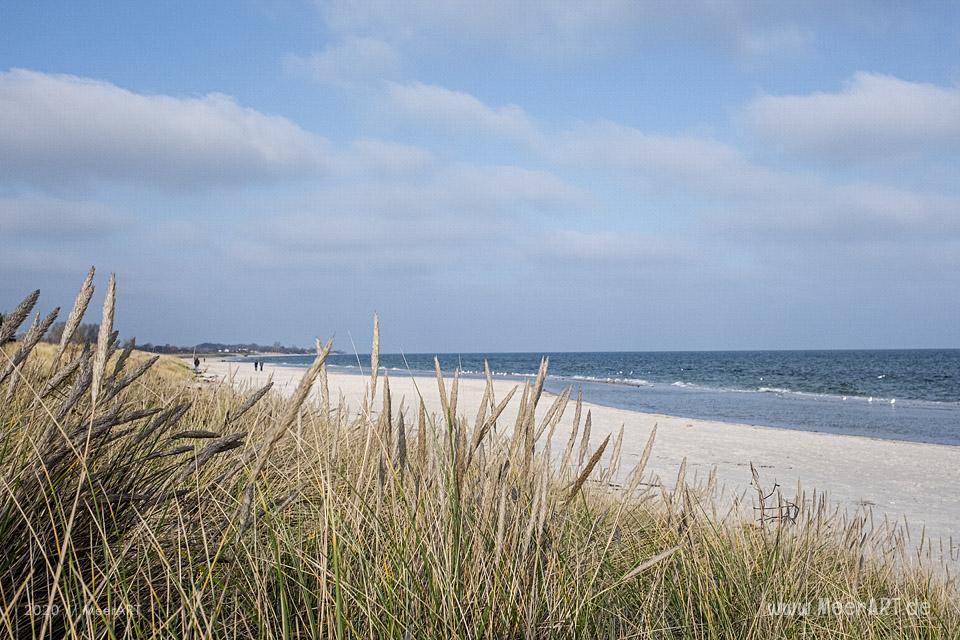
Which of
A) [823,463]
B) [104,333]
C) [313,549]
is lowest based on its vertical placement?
[823,463]

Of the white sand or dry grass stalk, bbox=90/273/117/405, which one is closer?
dry grass stalk, bbox=90/273/117/405

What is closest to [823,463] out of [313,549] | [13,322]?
[313,549]

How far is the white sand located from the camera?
24.2ft

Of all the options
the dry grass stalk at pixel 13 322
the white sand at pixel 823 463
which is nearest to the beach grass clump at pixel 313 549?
the dry grass stalk at pixel 13 322

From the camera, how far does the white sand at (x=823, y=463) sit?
7375mm

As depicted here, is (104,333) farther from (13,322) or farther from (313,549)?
(313,549)

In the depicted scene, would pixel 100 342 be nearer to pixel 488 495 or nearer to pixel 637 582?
pixel 488 495

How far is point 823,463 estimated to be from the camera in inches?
412

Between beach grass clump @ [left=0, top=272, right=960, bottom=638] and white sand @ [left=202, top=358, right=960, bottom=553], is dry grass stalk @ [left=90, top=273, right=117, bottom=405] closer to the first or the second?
beach grass clump @ [left=0, top=272, right=960, bottom=638]

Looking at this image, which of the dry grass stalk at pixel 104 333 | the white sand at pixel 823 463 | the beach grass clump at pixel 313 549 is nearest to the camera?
the dry grass stalk at pixel 104 333

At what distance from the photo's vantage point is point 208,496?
1971mm

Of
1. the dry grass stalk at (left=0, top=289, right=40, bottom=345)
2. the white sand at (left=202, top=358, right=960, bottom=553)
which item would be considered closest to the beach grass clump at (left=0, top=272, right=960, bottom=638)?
the dry grass stalk at (left=0, top=289, right=40, bottom=345)

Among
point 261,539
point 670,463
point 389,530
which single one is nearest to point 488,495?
point 389,530

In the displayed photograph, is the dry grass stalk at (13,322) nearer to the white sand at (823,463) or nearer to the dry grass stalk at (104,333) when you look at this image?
the dry grass stalk at (104,333)
